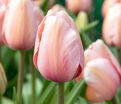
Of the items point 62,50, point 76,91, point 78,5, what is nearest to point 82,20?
point 78,5

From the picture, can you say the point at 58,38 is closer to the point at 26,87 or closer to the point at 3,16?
the point at 3,16

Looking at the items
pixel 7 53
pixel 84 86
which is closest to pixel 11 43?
pixel 84 86

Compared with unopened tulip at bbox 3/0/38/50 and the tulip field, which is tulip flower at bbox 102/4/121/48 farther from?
unopened tulip at bbox 3/0/38/50

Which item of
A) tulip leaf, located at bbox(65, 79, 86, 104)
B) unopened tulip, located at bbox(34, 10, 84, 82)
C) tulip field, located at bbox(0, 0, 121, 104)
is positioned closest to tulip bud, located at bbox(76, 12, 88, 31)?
tulip field, located at bbox(0, 0, 121, 104)

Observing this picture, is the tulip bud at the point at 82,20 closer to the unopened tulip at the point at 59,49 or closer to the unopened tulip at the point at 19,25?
the unopened tulip at the point at 19,25

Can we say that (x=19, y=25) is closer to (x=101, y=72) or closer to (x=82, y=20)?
(x=101, y=72)
